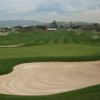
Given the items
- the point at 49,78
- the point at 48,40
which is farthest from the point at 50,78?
the point at 48,40

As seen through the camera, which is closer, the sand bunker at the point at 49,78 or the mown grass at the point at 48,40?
the sand bunker at the point at 49,78

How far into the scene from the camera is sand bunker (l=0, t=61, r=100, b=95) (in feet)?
56.3

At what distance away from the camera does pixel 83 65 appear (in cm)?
2341

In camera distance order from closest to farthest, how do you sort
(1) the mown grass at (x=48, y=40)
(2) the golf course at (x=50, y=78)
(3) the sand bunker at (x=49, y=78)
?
(2) the golf course at (x=50, y=78) < (3) the sand bunker at (x=49, y=78) < (1) the mown grass at (x=48, y=40)

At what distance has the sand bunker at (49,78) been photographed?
17.2 meters

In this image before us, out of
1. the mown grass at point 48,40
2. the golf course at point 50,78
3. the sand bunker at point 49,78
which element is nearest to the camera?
the golf course at point 50,78

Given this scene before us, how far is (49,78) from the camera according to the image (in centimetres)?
1969

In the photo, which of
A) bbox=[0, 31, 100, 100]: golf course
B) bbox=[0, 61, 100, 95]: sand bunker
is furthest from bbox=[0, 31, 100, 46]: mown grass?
bbox=[0, 61, 100, 95]: sand bunker

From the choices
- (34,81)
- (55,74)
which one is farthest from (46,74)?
(34,81)

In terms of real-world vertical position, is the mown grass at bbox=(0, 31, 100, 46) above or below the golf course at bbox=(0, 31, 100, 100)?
below

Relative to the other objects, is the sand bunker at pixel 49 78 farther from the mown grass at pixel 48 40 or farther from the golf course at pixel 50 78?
the mown grass at pixel 48 40

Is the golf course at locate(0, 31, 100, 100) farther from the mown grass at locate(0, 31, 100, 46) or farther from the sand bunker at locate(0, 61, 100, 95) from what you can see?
the mown grass at locate(0, 31, 100, 46)

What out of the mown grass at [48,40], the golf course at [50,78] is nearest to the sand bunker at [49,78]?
the golf course at [50,78]

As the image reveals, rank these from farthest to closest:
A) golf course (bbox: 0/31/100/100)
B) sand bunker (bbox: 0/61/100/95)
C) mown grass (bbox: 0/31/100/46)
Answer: mown grass (bbox: 0/31/100/46) < sand bunker (bbox: 0/61/100/95) < golf course (bbox: 0/31/100/100)
